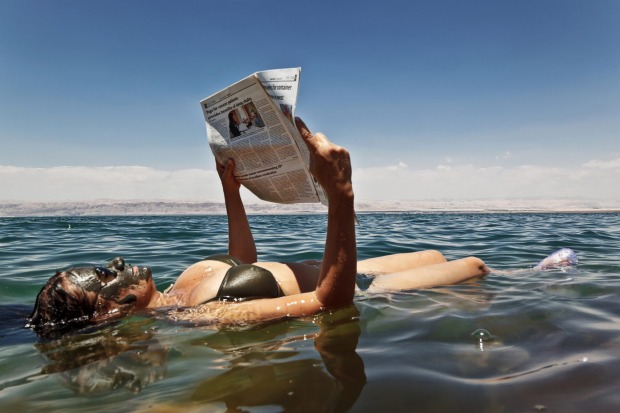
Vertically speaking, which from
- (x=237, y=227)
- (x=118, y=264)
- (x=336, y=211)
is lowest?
(x=118, y=264)

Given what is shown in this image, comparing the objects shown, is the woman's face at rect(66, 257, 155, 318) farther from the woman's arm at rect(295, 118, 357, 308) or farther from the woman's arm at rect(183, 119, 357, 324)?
the woman's arm at rect(295, 118, 357, 308)

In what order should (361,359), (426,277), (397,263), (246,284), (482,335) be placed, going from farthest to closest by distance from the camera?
(397,263)
(426,277)
(246,284)
(482,335)
(361,359)

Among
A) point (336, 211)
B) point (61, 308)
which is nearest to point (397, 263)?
point (336, 211)

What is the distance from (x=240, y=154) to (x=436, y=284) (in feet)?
8.04

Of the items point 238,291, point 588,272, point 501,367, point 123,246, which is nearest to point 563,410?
point 501,367

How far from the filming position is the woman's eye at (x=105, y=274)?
9.93 ft

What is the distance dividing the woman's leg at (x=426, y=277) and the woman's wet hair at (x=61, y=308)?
99.5 inches

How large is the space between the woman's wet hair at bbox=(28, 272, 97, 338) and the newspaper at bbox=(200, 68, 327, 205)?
1742 mm

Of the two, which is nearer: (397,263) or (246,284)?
(246,284)

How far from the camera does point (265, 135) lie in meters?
3.42

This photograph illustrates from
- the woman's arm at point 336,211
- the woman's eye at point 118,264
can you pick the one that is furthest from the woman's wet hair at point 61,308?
the woman's arm at point 336,211

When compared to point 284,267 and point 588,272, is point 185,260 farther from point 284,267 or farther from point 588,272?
point 588,272

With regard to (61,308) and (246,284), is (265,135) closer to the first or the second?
(246,284)

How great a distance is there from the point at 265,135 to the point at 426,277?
2.27 meters
